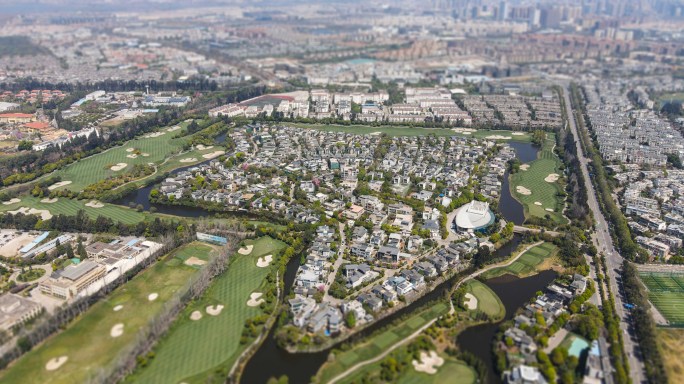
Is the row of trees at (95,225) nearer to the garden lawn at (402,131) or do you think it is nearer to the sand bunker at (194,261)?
the sand bunker at (194,261)

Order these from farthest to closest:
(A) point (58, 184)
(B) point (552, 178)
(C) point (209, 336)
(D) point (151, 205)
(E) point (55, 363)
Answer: (B) point (552, 178) → (A) point (58, 184) → (D) point (151, 205) → (C) point (209, 336) → (E) point (55, 363)

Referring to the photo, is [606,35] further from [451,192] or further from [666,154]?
[451,192]

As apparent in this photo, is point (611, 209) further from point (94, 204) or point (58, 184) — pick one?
point (58, 184)

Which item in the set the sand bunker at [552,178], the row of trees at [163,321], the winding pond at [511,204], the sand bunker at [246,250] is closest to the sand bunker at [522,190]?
the winding pond at [511,204]

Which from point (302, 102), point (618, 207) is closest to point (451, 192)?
point (618, 207)

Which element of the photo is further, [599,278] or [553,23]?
[553,23]

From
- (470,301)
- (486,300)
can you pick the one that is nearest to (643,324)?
(486,300)

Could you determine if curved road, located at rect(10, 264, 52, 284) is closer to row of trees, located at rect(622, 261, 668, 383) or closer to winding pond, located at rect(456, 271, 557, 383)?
winding pond, located at rect(456, 271, 557, 383)
